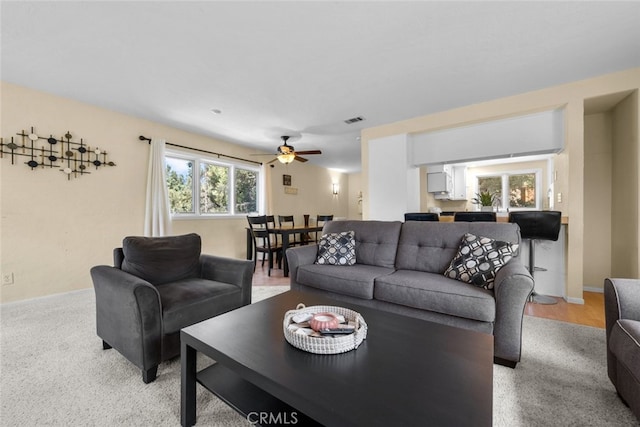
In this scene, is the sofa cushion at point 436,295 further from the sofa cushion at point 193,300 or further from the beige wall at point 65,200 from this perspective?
the beige wall at point 65,200

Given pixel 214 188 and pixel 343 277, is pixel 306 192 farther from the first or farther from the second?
pixel 343 277

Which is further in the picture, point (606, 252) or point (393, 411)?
point (606, 252)

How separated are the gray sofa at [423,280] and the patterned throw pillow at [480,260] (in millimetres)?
58

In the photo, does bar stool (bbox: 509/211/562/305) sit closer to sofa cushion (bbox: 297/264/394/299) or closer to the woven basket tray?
sofa cushion (bbox: 297/264/394/299)

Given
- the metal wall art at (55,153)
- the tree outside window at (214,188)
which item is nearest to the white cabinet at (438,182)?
the tree outside window at (214,188)

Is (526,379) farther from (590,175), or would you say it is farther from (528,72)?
(590,175)

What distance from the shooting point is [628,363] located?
1.17m

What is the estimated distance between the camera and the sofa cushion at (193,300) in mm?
1620

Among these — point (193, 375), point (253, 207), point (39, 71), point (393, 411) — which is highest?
point (39, 71)

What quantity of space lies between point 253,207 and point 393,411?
213 inches

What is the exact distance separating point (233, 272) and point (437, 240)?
1.79 m

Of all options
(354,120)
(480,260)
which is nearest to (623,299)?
(480,260)

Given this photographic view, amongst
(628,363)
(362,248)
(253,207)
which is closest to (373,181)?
(362,248)

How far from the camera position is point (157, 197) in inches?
156
